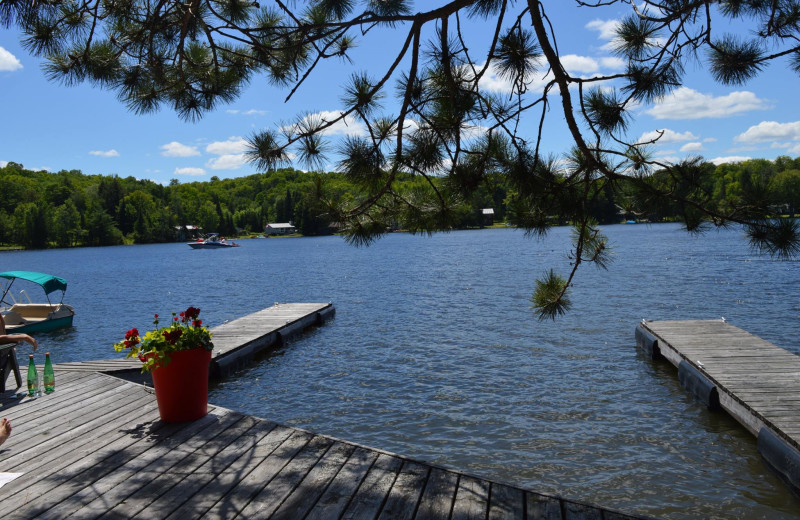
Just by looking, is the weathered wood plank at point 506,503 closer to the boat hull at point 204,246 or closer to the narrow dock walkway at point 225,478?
the narrow dock walkway at point 225,478

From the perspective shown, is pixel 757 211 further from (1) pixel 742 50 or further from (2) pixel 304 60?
(2) pixel 304 60

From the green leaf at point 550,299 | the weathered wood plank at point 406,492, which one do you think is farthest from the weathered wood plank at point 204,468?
the green leaf at point 550,299

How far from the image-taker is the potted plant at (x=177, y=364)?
5.43 meters

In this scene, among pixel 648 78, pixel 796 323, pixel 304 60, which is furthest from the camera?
pixel 796 323

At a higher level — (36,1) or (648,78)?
(36,1)

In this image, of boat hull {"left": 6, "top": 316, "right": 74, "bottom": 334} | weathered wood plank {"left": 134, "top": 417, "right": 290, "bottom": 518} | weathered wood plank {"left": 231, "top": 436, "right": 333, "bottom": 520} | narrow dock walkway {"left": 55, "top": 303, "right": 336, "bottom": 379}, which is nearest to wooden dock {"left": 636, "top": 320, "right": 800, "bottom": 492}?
weathered wood plank {"left": 231, "top": 436, "right": 333, "bottom": 520}

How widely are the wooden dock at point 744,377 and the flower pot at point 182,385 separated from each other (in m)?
5.95

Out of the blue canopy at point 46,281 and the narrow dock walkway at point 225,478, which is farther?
the blue canopy at point 46,281

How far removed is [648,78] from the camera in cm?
485

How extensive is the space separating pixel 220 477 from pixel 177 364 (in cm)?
136

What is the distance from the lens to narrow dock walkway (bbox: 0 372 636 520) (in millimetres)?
3889

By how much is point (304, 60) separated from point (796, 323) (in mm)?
15654

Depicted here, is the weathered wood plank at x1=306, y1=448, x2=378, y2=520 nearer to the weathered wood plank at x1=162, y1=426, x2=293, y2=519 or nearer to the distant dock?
the distant dock

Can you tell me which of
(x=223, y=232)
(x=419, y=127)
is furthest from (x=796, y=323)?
(x=223, y=232)
